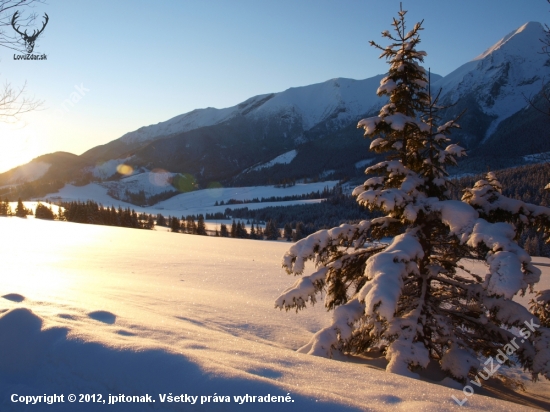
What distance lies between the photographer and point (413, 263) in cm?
515

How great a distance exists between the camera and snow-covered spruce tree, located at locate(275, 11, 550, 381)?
5035 mm

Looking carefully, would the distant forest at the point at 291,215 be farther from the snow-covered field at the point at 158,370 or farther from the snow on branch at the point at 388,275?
the snow-covered field at the point at 158,370

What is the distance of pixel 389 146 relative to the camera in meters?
7.37

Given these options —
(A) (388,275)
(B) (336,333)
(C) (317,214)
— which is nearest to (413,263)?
→ (A) (388,275)

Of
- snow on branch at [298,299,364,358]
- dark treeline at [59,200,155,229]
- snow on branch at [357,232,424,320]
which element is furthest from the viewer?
dark treeline at [59,200,155,229]

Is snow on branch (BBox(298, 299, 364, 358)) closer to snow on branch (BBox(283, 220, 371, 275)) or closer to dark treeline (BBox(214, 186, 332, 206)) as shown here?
snow on branch (BBox(283, 220, 371, 275))

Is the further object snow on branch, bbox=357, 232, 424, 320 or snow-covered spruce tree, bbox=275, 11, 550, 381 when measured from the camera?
snow-covered spruce tree, bbox=275, 11, 550, 381

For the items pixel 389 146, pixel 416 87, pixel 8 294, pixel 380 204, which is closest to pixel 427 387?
pixel 380 204

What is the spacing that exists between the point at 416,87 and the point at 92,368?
739 centimetres

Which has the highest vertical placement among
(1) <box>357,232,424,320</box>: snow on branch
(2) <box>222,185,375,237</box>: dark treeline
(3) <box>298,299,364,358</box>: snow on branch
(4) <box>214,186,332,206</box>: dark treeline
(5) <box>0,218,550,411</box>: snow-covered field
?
(4) <box>214,186,332,206</box>: dark treeline

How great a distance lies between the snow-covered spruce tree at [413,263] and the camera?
5035 mm

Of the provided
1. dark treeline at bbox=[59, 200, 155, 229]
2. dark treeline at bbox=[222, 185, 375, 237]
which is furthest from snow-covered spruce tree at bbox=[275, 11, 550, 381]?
dark treeline at bbox=[222, 185, 375, 237]

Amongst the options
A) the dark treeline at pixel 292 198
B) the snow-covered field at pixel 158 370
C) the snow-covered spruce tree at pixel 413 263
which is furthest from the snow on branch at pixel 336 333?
the dark treeline at pixel 292 198

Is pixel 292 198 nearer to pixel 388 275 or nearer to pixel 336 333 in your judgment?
pixel 336 333
